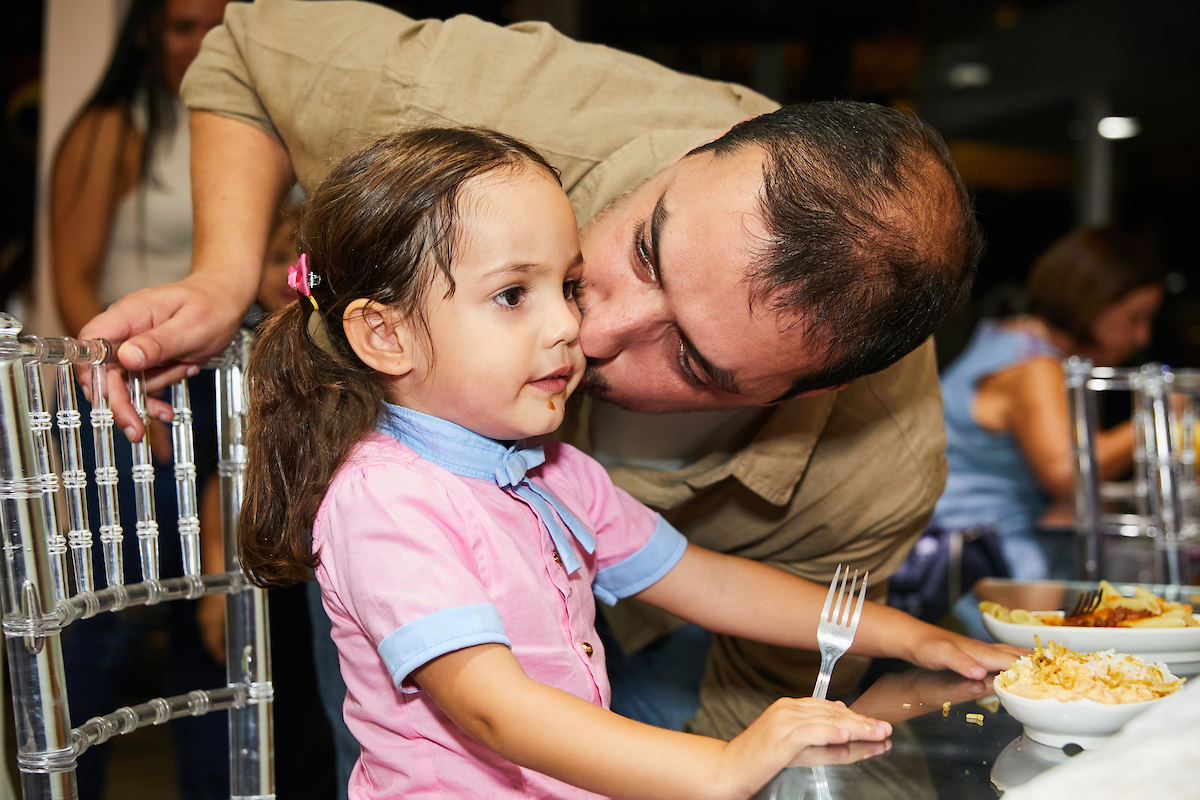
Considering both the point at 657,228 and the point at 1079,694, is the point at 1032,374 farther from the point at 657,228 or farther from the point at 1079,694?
the point at 1079,694

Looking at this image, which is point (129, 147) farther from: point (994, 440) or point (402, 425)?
point (994, 440)

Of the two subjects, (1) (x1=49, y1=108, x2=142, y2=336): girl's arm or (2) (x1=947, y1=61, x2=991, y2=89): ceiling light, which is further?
(2) (x1=947, y1=61, x2=991, y2=89): ceiling light

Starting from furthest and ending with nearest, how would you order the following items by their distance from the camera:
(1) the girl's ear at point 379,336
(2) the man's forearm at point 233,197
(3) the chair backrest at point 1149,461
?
1. (3) the chair backrest at point 1149,461
2. (2) the man's forearm at point 233,197
3. (1) the girl's ear at point 379,336

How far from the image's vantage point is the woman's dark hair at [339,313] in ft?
2.77

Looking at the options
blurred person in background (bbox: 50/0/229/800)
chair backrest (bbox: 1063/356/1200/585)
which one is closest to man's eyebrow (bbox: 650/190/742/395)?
chair backrest (bbox: 1063/356/1200/585)

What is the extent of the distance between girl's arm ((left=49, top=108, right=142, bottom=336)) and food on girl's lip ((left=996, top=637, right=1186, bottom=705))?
6.71 feet

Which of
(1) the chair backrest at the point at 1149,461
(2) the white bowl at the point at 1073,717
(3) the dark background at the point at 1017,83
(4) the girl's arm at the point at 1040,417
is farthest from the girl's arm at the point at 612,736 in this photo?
(3) the dark background at the point at 1017,83

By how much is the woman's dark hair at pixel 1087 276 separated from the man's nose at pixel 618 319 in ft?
7.56

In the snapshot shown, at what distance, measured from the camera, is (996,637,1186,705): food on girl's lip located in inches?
28.3

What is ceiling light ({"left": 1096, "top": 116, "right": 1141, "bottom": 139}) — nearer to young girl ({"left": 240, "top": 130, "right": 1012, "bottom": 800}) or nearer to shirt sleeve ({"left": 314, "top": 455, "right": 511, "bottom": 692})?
young girl ({"left": 240, "top": 130, "right": 1012, "bottom": 800})

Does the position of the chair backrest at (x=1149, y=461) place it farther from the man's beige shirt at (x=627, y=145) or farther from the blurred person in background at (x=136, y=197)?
the blurred person in background at (x=136, y=197)

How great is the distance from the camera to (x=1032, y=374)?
2746 mm

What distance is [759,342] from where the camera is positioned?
96 centimetres

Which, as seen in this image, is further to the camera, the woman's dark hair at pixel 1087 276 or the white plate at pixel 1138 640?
the woman's dark hair at pixel 1087 276
